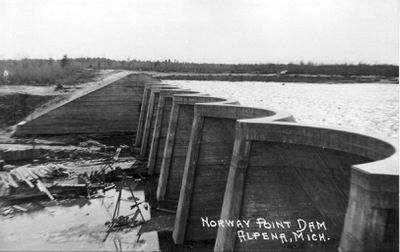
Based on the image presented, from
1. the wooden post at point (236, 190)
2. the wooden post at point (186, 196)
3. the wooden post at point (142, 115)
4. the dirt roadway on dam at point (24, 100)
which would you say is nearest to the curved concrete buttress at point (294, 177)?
the wooden post at point (236, 190)

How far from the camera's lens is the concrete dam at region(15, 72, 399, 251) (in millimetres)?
Result: 5812

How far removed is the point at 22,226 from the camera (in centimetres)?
1520

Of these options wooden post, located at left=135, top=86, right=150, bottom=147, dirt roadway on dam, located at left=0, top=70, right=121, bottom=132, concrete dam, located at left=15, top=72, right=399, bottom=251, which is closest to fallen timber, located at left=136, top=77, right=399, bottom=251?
concrete dam, located at left=15, top=72, right=399, bottom=251

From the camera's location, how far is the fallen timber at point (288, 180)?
18.9 ft

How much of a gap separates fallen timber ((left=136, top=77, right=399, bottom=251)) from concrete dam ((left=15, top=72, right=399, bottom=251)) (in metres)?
0.02

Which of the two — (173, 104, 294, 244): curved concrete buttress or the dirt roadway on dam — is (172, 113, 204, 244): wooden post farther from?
the dirt roadway on dam

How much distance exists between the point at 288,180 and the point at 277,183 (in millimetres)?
308

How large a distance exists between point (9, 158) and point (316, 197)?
62.3 ft

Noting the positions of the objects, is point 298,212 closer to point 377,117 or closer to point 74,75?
point 377,117

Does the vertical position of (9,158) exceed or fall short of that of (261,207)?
it falls short

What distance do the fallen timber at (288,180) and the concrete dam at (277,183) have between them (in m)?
0.02

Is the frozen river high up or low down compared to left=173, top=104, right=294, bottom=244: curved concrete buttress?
up

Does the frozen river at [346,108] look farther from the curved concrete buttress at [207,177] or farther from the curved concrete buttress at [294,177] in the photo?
the curved concrete buttress at [294,177]

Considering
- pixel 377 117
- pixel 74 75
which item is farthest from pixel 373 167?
pixel 74 75
